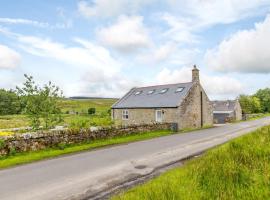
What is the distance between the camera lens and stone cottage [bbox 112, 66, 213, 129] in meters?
30.7

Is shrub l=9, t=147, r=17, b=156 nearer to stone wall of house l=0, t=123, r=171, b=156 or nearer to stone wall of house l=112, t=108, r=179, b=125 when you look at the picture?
stone wall of house l=0, t=123, r=171, b=156

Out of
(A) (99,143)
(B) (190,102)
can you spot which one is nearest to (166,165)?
(A) (99,143)

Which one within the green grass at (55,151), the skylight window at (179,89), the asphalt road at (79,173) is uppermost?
the skylight window at (179,89)

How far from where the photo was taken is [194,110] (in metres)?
32.8

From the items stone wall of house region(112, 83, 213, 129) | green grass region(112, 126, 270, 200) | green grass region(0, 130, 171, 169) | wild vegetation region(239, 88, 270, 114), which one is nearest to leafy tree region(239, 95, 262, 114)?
wild vegetation region(239, 88, 270, 114)

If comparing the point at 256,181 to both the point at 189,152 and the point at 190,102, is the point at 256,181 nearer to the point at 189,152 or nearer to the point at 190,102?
the point at 189,152

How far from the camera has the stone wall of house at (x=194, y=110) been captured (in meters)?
30.7

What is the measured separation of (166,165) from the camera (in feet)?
37.0

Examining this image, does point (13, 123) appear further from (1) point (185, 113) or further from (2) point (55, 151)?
(2) point (55, 151)

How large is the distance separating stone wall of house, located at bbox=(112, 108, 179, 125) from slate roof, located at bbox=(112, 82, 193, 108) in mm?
567

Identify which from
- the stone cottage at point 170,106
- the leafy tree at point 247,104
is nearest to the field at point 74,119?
the stone cottage at point 170,106

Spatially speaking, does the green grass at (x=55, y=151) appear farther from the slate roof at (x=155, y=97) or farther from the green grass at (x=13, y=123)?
the green grass at (x=13, y=123)

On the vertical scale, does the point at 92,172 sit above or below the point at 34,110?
below

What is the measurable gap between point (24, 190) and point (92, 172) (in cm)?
273
